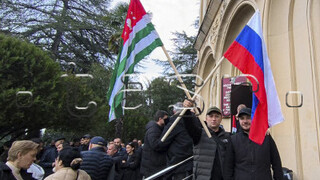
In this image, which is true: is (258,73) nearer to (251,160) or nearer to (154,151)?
(251,160)

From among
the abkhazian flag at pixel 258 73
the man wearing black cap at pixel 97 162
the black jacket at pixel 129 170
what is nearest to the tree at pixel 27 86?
the black jacket at pixel 129 170

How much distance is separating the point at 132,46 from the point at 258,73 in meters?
1.87

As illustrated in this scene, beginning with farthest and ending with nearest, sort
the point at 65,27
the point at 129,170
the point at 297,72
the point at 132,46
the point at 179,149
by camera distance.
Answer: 1. the point at 65,27
2. the point at 129,170
3. the point at 297,72
4. the point at 179,149
5. the point at 132,46

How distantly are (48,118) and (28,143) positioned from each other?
1240 cm

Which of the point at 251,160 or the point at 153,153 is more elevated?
the point at 251,160

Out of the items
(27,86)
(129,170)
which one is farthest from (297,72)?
(27,86)

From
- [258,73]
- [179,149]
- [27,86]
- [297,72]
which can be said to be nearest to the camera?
[258,73]

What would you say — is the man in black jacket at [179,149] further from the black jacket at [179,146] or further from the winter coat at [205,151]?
the winter coat at [205,151]

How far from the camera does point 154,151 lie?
4.97m

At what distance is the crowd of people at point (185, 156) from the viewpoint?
3330mm

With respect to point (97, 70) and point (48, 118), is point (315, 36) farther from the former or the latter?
point (97, 70)

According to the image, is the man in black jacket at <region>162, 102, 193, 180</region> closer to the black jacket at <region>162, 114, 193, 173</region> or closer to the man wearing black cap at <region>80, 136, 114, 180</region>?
the black jacket at <region>162, 114, 193, 173</region>

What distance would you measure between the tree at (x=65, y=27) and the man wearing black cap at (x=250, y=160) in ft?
76.3

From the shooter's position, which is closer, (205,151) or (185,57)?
(205,151)
